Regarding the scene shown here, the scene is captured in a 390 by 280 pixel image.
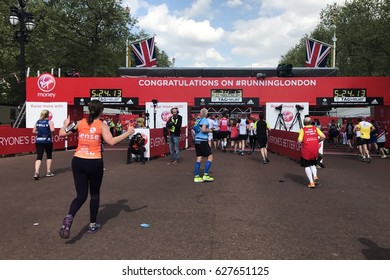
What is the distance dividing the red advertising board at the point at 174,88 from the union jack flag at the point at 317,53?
760cm

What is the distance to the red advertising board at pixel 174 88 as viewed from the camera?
20.3m

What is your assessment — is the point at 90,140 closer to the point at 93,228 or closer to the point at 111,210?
the point at 93,228

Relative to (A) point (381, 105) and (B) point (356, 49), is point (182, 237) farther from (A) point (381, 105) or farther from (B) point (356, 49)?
(B) point (356, 49)

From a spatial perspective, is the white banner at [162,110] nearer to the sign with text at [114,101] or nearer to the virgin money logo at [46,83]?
the sign with text at [114,101]

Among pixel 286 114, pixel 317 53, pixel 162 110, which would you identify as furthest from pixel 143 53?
pixel 317 53

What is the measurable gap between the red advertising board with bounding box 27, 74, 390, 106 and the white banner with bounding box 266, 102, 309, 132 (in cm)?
45

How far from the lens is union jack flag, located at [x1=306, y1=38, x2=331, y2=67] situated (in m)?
26.7

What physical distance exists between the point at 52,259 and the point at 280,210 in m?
3.83

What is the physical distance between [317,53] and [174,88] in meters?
13.1

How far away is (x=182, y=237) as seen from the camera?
455cm

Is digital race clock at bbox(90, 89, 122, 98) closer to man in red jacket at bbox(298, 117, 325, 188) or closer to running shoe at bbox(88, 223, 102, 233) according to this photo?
man in red jacket at bbox(298, 117, 325, 188)

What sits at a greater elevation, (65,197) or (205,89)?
(205,89)

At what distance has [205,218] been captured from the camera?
5.47 meters

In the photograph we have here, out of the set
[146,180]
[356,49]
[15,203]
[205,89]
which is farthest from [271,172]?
[356,49]
